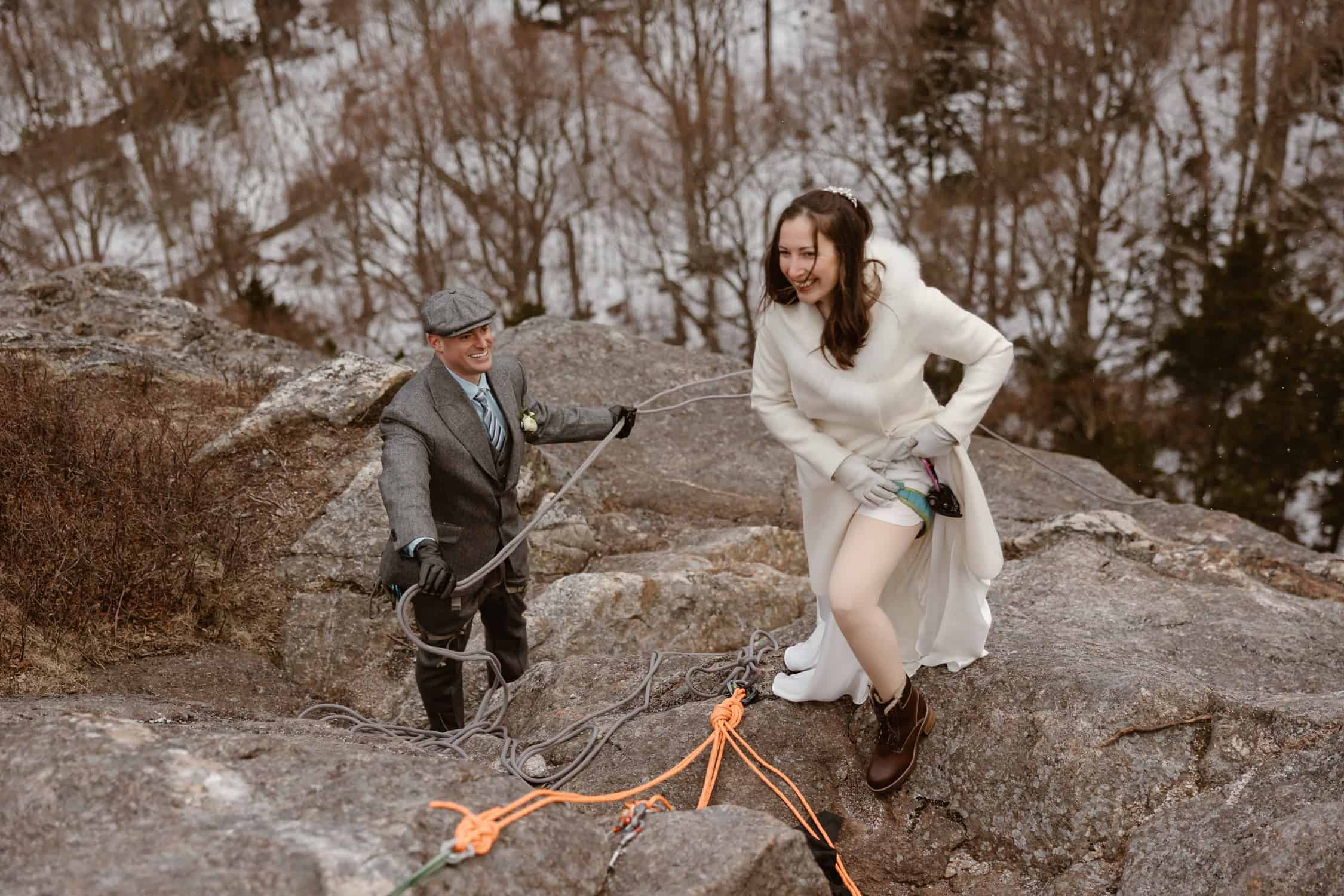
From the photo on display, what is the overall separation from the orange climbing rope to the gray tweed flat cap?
58.4 inches

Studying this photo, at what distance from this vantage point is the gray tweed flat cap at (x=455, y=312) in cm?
351

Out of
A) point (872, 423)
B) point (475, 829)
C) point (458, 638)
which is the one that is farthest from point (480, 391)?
point (475, 829)

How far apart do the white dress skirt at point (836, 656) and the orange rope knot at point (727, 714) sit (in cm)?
24

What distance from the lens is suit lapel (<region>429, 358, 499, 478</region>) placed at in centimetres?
370

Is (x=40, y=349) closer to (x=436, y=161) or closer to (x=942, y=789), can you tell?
(x=942, y=789)

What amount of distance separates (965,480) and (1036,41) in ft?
57.8

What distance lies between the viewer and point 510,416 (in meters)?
3.90

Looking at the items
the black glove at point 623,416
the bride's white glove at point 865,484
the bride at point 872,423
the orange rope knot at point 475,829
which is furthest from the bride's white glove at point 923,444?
the orange rope knot at point 475,829

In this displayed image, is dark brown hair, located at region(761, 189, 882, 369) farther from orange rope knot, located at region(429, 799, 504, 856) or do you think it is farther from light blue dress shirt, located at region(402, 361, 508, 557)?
orange rope knot, located at region(429, 799, 504, 856)

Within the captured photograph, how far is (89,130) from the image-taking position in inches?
840

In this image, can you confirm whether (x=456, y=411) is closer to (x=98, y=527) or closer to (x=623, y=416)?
A: (x=623, y=416)

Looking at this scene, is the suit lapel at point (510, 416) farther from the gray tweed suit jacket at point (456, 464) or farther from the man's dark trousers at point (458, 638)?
the man's dark trousers at point (458, 638)

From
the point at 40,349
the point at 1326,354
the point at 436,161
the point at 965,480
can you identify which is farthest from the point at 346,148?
the point at 965,480

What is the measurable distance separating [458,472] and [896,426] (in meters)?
1.52
